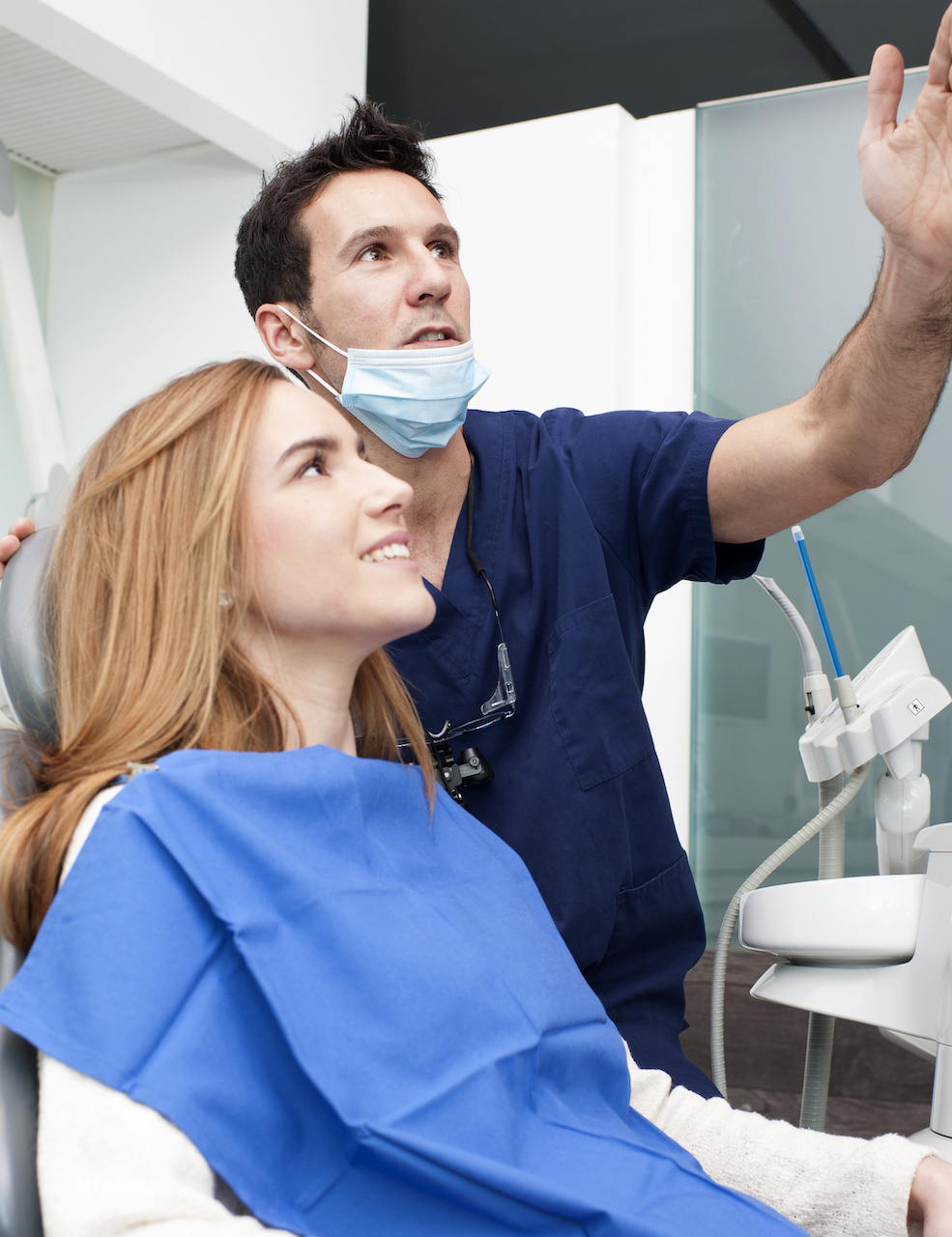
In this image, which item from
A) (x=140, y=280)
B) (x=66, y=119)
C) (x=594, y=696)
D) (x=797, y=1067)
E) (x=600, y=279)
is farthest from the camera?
(x=140, y=280)

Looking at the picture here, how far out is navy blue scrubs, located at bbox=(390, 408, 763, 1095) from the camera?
1.39 meters

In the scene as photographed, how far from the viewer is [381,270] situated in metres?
1.52

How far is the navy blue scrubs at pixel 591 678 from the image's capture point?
4.56ft

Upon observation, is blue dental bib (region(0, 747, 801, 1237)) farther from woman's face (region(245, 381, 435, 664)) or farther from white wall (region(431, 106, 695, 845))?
white wall (region(431, 106, 695, 845))

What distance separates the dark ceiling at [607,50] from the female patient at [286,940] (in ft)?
7.31

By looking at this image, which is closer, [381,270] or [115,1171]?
[115,1171]

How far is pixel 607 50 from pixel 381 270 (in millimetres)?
1818

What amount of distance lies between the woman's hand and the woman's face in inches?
24.2

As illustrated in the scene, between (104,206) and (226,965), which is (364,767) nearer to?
(226,965)

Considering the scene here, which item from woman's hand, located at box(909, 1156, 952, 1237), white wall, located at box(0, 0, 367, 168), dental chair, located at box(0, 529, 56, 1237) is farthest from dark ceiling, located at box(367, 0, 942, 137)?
woman's hand, located at box(909, 1156, 952, 1237)

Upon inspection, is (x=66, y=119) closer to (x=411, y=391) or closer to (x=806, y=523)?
(x=411, y=391)

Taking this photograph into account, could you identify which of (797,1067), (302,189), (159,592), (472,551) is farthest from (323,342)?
(797,1067)

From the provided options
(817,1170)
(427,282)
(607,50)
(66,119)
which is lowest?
(817,1170)

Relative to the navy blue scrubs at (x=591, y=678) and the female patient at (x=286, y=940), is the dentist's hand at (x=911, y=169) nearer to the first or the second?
the navy blue scrubs at (x=591, y=678)
